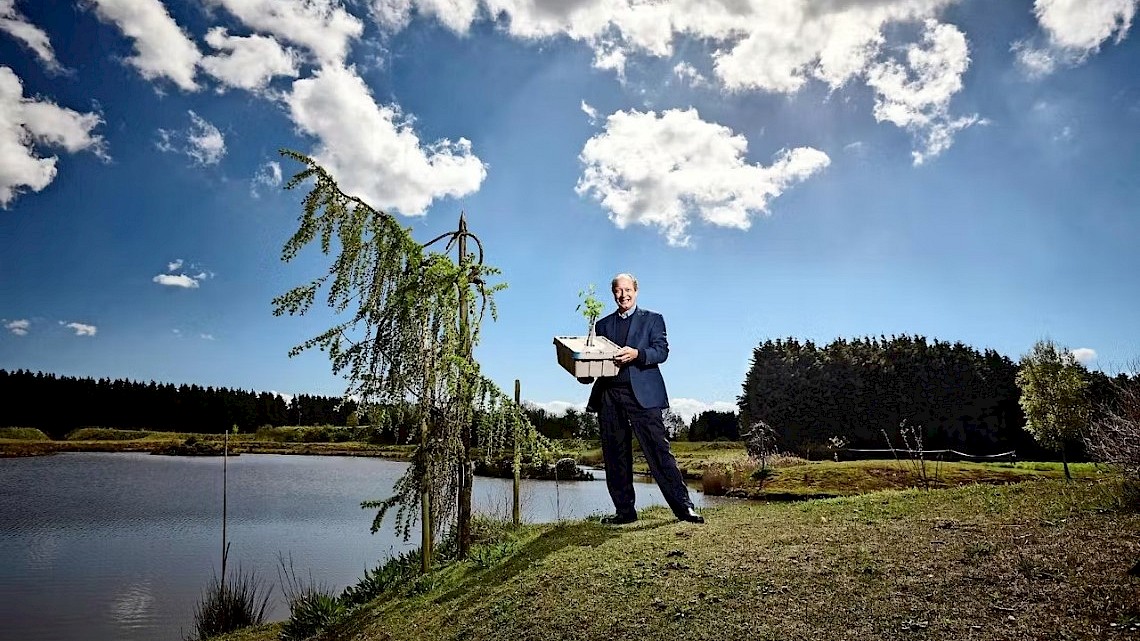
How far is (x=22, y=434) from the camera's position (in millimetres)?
58875

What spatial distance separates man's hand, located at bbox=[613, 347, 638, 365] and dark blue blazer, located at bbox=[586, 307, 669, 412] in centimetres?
32

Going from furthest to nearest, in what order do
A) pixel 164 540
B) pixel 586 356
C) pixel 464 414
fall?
1. pixel 164 540
2. pixel 464 414
3. pixel 586 356

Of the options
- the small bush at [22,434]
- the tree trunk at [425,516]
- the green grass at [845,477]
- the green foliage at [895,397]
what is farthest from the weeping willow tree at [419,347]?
the small bush at [22,434]

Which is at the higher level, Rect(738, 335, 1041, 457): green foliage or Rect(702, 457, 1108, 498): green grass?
Rect(738, 335, 1041, 457): green foliage

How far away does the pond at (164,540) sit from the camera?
33.1ft

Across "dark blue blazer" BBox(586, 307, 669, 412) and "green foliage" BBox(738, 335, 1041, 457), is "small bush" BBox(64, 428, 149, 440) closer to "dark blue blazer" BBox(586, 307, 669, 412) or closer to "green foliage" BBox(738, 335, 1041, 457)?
"green foliage" BBox(738, 335, 1041, 457)

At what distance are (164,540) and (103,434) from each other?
202 feet

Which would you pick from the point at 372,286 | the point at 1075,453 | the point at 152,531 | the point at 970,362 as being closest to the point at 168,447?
the point at 152,531

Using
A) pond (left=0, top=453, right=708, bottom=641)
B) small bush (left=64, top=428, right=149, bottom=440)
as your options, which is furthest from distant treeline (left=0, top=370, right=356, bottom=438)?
pond (left=0, top=453, right=708, bottom=641)

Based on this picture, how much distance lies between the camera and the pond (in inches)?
397

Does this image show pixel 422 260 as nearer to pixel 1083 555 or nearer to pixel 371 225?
pixel 371 225

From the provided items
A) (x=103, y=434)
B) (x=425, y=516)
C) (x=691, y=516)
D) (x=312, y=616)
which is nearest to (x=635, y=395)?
(x=691, y=516)

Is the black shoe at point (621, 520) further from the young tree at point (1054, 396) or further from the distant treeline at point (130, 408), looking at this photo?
the distant treeline at point (130, 408)

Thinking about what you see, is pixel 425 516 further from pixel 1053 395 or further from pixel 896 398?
pixel 896 398
